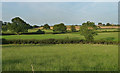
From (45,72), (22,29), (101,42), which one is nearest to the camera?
(45,72)

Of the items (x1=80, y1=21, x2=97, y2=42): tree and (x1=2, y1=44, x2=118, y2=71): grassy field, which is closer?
(x1=2, y1=44, x2=118, y2=71): grassy field

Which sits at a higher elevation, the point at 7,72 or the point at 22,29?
the point at 22,29

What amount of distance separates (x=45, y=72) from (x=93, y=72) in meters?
3.21

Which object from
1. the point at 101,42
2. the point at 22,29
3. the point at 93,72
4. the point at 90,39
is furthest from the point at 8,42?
the point at 93,72

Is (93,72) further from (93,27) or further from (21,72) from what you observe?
(93,27)

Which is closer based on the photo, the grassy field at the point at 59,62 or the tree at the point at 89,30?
the grassy field at the point at 59,62

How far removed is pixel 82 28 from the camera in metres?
43.6

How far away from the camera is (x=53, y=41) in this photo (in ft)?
142

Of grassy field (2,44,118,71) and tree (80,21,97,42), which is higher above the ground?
tree (80,21,97,42)

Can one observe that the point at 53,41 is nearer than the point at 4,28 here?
Yes

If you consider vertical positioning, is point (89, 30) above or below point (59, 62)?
above

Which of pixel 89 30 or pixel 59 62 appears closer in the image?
pixel 59 62

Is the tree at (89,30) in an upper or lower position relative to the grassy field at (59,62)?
upper

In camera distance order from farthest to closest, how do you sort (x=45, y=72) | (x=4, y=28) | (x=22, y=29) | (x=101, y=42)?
(x=4, y=28), (x=22, y=29), (x=101, y=42), (x=45, y=72)
